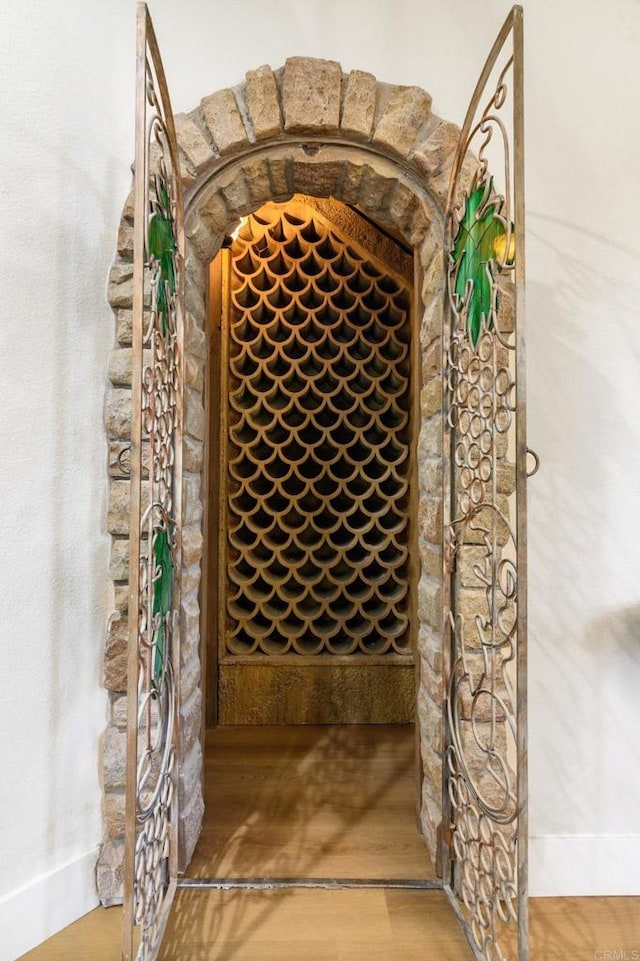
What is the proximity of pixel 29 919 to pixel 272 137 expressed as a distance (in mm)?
1685

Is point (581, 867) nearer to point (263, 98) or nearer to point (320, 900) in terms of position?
point (320, 900)

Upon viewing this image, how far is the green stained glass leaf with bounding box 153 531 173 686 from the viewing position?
110cm

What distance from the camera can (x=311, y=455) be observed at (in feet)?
7.38

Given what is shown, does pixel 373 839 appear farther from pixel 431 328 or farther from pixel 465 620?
pixel 431 328

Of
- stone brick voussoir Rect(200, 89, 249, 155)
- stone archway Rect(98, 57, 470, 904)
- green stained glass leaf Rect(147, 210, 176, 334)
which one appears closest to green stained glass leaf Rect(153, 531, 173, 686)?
stone archway Rect(98, 57, 470, 904)

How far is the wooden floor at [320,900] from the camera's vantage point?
1.12 meters

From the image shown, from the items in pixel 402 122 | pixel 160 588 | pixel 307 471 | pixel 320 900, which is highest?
pixel 402 122

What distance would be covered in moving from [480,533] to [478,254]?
1.86ft

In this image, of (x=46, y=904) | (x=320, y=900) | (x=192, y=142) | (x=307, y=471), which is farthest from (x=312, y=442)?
(x=46, y=904)

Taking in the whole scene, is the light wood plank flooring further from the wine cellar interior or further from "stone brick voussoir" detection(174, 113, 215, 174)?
"stone brick voussoir" detection(174, 113, 215, 174)

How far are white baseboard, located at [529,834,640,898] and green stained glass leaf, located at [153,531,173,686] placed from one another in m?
0.94

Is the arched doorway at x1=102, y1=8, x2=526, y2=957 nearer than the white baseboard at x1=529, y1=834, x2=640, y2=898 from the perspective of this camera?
Yes

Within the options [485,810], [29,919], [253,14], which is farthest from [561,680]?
[253,14]

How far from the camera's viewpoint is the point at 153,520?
1091 mm
